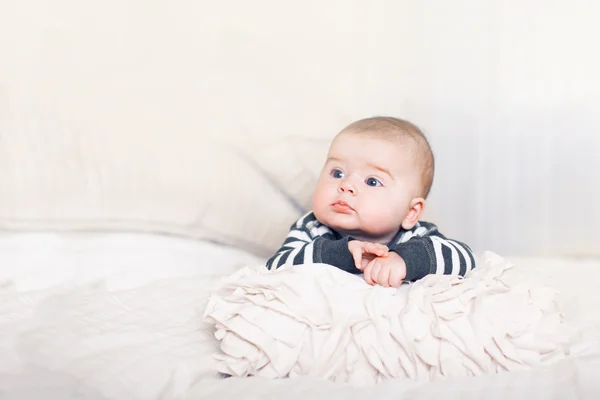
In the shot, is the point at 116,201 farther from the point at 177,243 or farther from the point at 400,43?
the point at 400,43

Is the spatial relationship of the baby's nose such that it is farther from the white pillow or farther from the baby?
the white pillow

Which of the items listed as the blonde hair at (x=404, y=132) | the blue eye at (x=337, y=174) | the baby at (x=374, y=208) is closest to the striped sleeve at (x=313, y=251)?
the baby at (x=374, y=208)

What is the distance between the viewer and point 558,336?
1067 millimetres

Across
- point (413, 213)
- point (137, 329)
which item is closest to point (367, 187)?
point (413, 213)

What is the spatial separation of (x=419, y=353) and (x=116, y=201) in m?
0.97

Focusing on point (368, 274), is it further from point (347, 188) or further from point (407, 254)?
point (347, 188)

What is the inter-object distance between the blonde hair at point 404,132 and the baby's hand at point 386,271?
28 cm

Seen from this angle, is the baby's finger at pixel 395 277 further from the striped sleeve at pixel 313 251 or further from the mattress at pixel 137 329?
the mattress at pixel 137 329

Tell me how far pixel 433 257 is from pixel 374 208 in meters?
0.15

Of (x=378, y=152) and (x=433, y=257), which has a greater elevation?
(x=378, y=152)

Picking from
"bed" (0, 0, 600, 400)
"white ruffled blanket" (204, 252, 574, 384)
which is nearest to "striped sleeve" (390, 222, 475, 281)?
"white ruffled blanket" (204, 252, 574, 384)

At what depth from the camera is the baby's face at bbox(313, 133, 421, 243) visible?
1.32m

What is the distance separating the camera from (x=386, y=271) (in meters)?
1.14

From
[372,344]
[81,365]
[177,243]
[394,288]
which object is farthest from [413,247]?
[177,243]
